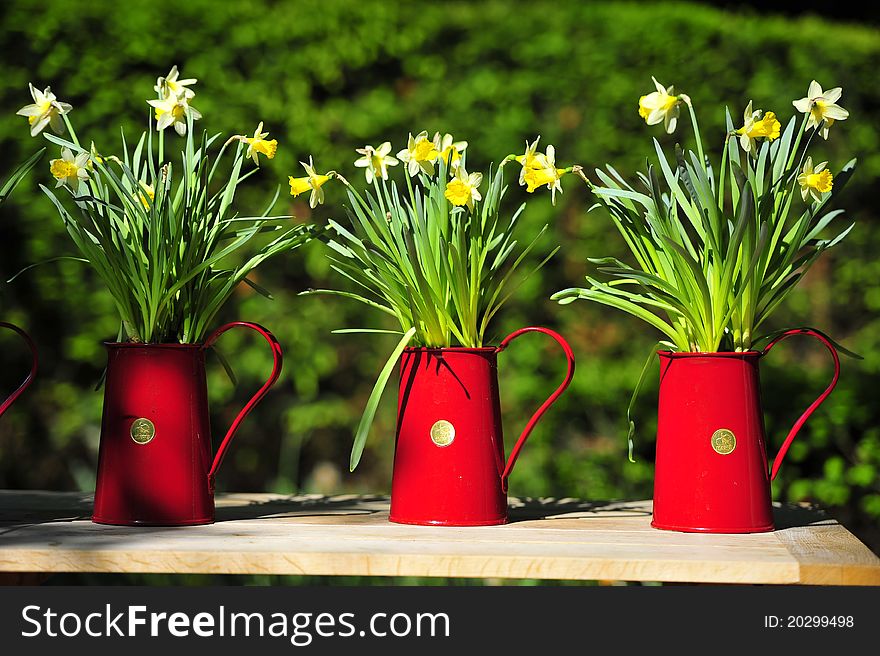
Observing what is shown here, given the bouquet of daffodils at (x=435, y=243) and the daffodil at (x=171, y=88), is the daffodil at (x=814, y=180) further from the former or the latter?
the daffodil at (x=171, y=88)

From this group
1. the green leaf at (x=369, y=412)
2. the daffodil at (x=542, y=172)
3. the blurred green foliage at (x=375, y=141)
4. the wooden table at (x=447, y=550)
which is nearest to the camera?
the wooden table at (x=447, y=550)

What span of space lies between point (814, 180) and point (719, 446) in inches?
16.4

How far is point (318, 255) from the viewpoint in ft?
11.2

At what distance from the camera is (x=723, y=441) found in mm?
1537

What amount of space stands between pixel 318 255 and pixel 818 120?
207cm

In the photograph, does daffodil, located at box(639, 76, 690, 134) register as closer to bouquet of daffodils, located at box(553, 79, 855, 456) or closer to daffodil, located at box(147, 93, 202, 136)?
bouquet of daffodils, located at box(553, 79, 855, 456)

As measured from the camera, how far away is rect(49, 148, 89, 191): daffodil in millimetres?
1584

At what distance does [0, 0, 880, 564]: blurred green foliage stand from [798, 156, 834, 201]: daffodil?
1.72m

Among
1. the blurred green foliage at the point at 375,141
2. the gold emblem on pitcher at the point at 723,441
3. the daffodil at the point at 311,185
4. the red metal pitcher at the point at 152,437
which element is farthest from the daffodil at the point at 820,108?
the blurred green foliage at the point at 375,141

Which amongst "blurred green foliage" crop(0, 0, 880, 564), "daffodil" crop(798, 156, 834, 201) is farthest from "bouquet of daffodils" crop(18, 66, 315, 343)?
"blurred green foliage" crop(0, 0, 880, 564)

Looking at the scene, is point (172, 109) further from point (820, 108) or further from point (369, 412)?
point (820, 108)

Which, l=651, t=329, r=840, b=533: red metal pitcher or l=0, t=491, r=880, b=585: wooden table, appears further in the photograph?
l=651, t=329, r=840, b=533: red metal pitcher

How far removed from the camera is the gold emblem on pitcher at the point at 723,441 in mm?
1536

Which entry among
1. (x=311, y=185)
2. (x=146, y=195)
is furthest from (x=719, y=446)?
(x=146, y=195)
